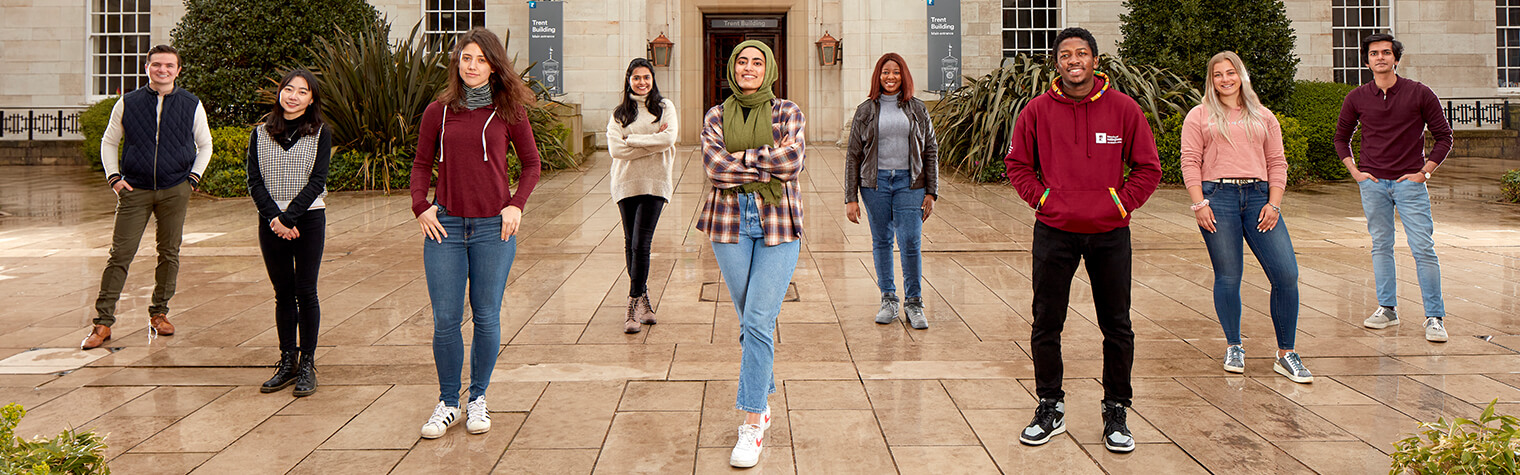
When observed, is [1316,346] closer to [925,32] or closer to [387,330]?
[387,330]

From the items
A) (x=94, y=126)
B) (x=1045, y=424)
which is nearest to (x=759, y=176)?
(x=1045, y=424)

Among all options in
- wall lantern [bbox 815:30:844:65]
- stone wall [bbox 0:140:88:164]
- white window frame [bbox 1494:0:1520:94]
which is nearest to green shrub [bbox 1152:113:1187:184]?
wall lantern [bbox 815:30:844:65]

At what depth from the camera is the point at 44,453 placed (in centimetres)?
255

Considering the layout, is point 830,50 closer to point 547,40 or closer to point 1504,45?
point 547,40

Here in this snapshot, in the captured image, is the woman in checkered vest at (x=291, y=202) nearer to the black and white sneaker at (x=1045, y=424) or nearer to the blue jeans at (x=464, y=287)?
the blue jeans at (x=464, y=287)

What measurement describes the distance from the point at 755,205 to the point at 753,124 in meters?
0.30

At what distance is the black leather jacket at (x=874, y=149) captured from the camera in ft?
20.4

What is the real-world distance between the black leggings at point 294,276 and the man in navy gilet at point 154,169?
4.83 ft

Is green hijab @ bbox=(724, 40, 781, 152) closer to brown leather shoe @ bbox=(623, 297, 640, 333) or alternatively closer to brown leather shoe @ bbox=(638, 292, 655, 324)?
brown leather shoe @ bbox=(623, 297, 640, 333)

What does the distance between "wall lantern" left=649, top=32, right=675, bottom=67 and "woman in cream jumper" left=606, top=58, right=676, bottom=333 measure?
14093 mm

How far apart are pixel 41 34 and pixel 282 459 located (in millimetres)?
22388

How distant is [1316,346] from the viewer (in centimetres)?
550

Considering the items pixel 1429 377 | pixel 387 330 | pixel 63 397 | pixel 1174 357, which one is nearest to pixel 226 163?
pixel 387 330

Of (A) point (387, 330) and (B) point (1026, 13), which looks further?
(B) point (1026, 13)
